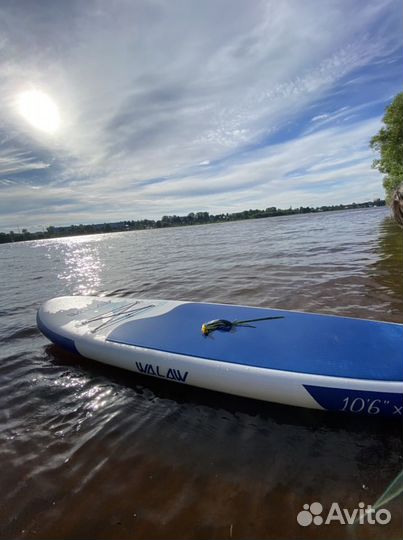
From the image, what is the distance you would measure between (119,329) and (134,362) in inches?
33.7

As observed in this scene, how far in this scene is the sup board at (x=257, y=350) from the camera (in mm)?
2957

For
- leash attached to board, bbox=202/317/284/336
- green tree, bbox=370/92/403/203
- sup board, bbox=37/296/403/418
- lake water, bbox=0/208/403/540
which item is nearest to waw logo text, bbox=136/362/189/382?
sup board, bbox=37/296/403/418

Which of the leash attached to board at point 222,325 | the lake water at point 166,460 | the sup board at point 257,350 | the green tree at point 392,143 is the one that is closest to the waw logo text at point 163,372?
the sup board at point 257,350

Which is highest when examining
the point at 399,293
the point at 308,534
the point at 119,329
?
the point at 119,329

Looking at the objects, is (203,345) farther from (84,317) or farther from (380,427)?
(84,317)

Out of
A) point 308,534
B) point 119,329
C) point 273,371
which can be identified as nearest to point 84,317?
point 119,329

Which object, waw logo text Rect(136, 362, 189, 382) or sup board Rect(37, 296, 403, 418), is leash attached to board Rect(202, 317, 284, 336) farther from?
waw logo text Rect(136, 362, 189, 382)

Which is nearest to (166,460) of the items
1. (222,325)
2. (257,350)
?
(257,350)

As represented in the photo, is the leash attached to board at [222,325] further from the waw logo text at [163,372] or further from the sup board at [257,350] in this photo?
the waw logo text at [163,372]

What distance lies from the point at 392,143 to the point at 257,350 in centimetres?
2523

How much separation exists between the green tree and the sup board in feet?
71.2

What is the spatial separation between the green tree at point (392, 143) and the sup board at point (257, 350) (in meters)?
21.7

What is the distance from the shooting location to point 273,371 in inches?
127

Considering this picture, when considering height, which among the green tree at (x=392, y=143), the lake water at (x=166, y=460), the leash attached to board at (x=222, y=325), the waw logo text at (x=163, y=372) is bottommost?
the lake water at (x=166, y=460)
